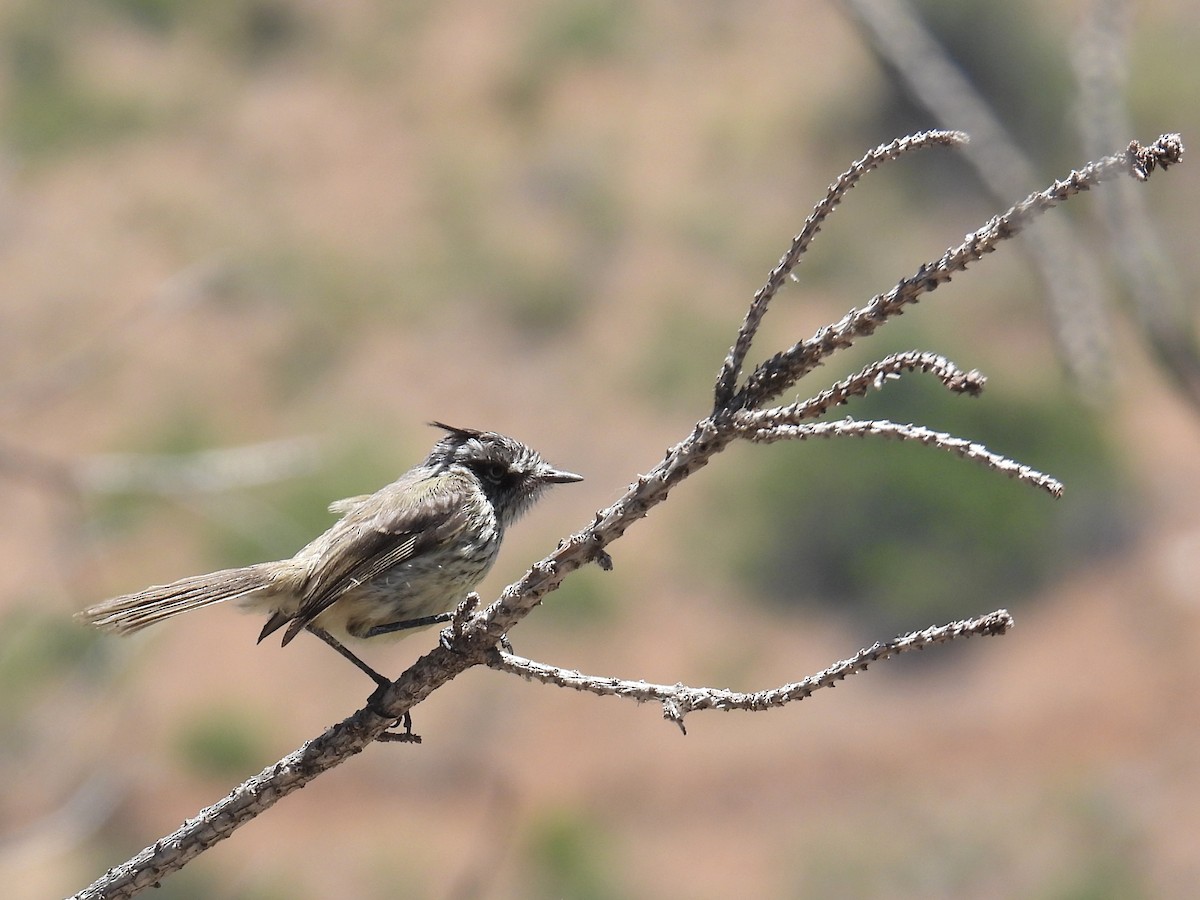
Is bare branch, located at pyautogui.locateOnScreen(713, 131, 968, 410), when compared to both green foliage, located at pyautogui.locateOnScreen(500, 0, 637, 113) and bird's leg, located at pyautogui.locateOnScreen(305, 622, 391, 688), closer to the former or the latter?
bird's leg, located at pyautogui.locateOnScreen(305, 622, 391, 688)

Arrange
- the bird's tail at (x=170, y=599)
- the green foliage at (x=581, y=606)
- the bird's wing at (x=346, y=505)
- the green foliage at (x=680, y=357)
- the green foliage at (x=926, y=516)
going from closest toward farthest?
the bird's tail at (x=170, y=599) → the bird's wing at (x=346, y=505) → the green foliage at (x=926, y=516) → the green foliage at (x=581, y=606) → the green foliage at (x=680, y=357)

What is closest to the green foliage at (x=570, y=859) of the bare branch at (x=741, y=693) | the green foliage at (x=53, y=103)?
the bare branch at (x=741, y=693)

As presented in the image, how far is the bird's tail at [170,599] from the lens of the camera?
3977 mm

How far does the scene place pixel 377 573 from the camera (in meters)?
4.43

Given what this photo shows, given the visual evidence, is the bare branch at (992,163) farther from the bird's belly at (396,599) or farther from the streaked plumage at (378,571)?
the bird's belly at (396,599)

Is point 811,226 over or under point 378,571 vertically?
under

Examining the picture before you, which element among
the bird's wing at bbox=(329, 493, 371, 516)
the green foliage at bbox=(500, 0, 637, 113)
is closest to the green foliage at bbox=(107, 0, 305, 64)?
the green foliage at bbox=(500, 0, 637, 113)

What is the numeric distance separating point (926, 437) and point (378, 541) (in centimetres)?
278

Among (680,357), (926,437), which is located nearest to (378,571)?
(926,437)

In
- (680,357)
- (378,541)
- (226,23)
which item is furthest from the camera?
(226,23)

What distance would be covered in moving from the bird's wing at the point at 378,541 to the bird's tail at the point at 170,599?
178 mm

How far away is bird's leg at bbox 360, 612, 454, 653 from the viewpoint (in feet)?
13.7

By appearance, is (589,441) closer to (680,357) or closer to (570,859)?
(680,357)

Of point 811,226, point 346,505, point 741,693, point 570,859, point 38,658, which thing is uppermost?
point 38,658
